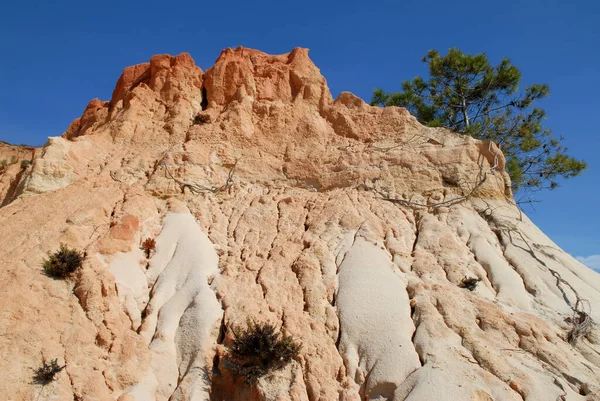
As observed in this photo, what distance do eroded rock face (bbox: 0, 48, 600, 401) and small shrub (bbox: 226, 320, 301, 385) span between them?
0.17 metres

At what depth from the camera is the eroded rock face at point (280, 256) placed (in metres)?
7.70

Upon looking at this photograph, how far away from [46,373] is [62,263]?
2209mm

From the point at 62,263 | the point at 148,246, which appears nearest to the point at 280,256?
the point at 148,246

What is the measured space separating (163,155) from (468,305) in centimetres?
824

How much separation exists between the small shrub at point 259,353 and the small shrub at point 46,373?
2546mm


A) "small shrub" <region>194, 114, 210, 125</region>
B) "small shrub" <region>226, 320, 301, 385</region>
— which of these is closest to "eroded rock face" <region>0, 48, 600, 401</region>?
"small shrub" <region>194, 114, 210, 125</region>

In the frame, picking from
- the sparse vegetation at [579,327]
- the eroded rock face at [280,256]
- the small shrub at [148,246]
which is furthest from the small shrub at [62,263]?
the sparse vegetation at [579,327]

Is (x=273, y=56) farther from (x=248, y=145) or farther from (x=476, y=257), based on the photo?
(x=476, y=257)

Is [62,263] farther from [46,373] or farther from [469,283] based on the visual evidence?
[469,283]

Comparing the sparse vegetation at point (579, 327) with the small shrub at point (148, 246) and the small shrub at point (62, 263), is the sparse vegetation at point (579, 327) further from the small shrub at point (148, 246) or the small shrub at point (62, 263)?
the small shrub at point (62, 263)

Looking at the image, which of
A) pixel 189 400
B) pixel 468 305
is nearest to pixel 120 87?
pixel 189 400

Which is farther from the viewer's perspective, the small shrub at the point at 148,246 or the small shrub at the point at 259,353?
the small shrub at the point at 148,246

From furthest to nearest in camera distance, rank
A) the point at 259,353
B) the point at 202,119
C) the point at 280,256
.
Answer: the point at 202,119, the point at 280,256, the point at 259,353

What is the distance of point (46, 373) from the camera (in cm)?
723
